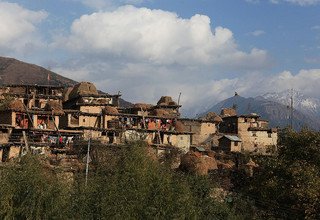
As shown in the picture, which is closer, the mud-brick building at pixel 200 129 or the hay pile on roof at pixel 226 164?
the hay pile on roof at pixel 226 164

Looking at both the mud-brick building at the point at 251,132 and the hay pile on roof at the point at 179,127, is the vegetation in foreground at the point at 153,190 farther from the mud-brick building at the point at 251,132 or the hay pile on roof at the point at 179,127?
the mud-brick building at the point at 251,132

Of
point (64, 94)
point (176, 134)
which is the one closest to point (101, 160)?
point (176, 134)

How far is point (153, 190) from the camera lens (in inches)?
1209

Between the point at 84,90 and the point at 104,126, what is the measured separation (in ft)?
31.6

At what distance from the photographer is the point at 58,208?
92.9 ft

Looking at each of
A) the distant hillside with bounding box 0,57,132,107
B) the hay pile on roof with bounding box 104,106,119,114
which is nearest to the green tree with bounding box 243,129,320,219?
the hay pile on roof with bounding box 104,106,119,114

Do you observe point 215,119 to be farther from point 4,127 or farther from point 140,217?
point 140,217

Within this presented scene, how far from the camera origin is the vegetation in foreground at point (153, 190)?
27.9m

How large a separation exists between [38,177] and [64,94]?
150 ft

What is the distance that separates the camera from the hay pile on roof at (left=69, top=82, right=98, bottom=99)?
70000 mm

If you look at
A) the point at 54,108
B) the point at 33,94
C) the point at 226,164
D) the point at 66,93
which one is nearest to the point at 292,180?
the point at 226,164

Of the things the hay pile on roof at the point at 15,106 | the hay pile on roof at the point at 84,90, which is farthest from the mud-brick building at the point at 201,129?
the hay pile on roof at the point at 15,106

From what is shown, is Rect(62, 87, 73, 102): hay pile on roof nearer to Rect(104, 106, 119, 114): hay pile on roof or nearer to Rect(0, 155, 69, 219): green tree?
Rect(104, 106, 119, 114): hay pile on roof

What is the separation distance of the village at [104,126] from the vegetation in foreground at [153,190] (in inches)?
161
